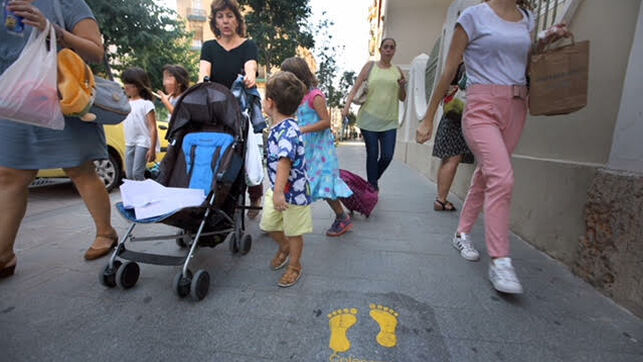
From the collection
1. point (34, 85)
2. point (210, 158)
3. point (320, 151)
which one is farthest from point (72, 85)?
point (320, 151)

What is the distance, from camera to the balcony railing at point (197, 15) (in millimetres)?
33981

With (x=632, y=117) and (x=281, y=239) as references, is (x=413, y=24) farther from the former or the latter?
(x=281, y=239)

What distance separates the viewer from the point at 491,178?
2025 millimetres

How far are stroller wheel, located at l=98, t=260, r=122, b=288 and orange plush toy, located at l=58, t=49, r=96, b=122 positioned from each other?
941 millimetres

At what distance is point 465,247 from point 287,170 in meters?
1.60

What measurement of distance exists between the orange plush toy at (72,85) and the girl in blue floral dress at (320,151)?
146 cm

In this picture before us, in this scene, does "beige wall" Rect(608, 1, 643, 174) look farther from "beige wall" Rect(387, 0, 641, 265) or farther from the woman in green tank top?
the woman in green tank top

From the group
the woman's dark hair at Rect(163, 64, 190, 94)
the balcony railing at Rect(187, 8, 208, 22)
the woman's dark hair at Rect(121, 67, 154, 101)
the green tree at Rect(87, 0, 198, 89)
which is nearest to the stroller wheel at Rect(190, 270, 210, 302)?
the woman's dark hair at Rect(163, 64, 190, 94)

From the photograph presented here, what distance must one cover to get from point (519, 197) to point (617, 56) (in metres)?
1.36

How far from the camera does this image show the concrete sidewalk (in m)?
1.48

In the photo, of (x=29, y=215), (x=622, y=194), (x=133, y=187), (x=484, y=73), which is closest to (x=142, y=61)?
(x=29, y=215)

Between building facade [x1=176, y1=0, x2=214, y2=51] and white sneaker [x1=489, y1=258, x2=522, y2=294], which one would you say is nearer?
white sneaker [x1=489, y1=258, x2=522, y2=294]

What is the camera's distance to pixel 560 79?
1.83 metres

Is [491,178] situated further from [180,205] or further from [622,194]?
[180,205]
